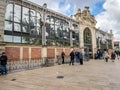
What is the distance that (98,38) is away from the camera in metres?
34.1

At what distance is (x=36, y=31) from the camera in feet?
60.0

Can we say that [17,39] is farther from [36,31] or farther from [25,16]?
[36,31]

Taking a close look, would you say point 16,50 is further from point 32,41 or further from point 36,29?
point 36,29

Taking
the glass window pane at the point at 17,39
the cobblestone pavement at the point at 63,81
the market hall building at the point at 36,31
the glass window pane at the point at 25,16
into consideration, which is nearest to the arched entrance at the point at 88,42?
the market hall building at the point at 36,31

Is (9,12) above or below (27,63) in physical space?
above

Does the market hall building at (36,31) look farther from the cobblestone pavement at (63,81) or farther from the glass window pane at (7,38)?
the cobblestone pavement at (63,81)

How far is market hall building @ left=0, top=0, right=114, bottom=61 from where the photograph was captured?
48.7 ft

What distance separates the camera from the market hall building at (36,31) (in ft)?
48.7

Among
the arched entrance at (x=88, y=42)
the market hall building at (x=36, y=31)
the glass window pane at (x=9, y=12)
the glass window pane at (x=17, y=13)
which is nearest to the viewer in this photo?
the market hall building at (x=36, y=31)

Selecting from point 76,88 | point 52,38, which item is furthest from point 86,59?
point 76,88

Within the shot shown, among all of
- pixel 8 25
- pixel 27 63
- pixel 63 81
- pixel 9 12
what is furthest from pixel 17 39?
pixel 63 81

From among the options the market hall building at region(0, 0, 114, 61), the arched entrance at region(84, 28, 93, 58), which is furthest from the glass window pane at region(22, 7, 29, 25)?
the arched entrance at region(84, 28, 93, 58)

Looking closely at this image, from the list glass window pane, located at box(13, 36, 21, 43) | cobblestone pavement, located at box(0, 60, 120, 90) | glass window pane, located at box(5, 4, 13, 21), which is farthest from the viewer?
glass window pane, located at box(13, 36, 21, 43)

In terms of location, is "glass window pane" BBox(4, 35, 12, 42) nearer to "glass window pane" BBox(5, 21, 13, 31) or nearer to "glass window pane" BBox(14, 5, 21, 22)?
"glass window pane" BBox(5, 21, 13, 31)
